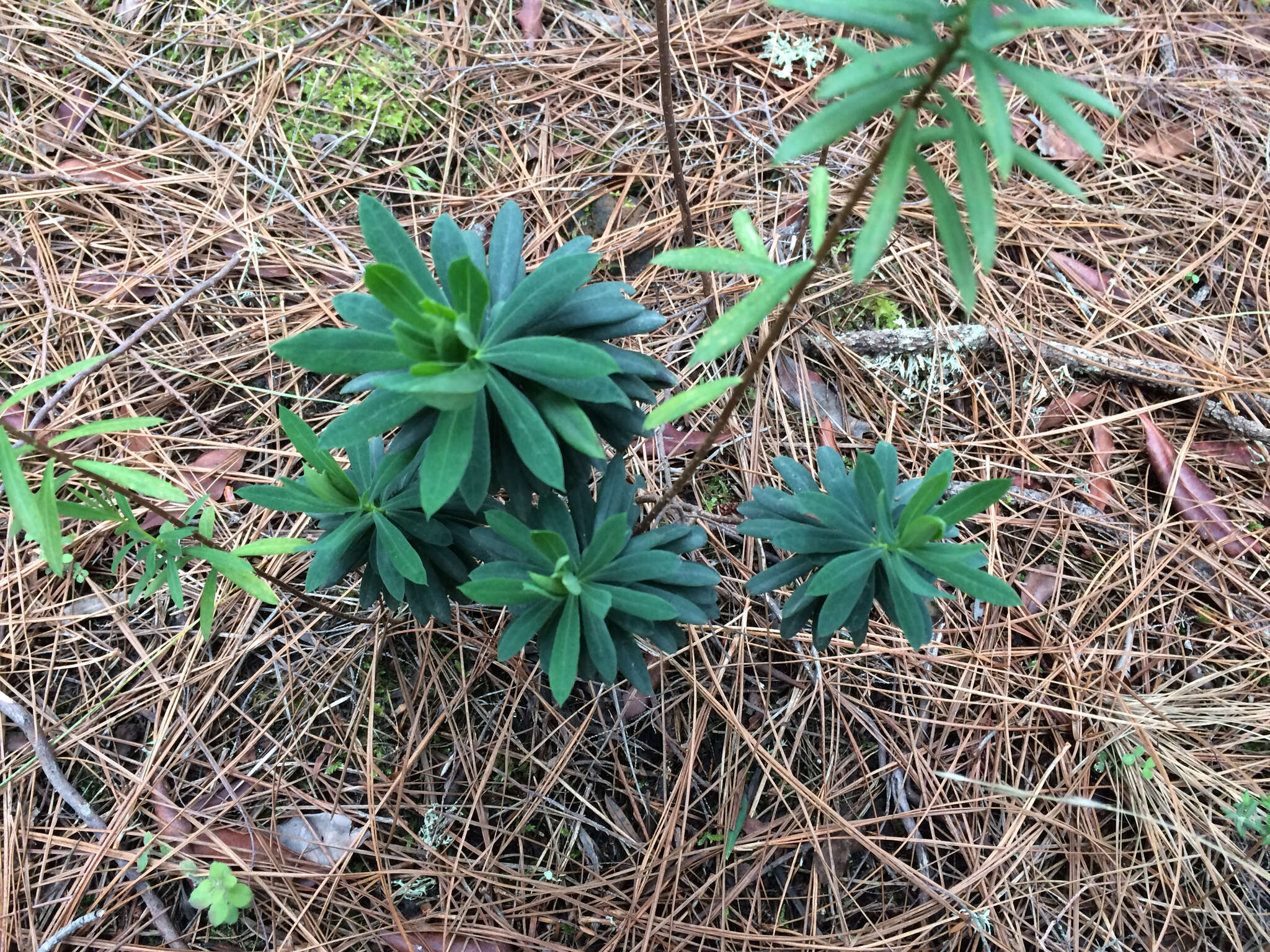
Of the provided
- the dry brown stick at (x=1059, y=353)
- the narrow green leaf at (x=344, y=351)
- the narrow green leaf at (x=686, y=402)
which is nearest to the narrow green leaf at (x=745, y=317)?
the narrow green leaf at (x=686, y=402)

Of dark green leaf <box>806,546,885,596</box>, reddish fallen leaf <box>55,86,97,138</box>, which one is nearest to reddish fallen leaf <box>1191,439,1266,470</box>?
dark green leaf <box>806,546,885,596</box>

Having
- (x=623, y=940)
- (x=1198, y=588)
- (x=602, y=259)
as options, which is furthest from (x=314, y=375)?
(x=1198, y=588)

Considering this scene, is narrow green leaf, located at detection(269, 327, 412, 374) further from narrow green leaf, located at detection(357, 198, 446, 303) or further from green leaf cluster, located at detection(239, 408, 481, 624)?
green leaf cluster, located at detection(239, 408, 481, 624)

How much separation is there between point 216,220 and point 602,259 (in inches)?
56.1

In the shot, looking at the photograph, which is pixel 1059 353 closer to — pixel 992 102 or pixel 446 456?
pixel 992 102

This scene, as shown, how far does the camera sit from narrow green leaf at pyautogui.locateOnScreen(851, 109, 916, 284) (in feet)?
3.78

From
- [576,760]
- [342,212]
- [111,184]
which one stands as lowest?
[576,760]

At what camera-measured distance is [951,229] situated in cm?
124

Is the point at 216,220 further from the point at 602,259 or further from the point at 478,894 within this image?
the point at 478,894

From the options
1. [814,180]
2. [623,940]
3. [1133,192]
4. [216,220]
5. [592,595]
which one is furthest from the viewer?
[1133,192]

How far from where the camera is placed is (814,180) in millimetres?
1465

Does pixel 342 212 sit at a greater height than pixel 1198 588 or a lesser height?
greater

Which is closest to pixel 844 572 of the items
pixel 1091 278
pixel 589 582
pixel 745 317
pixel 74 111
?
pixel 589 582

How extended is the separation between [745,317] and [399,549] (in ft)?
3.13
